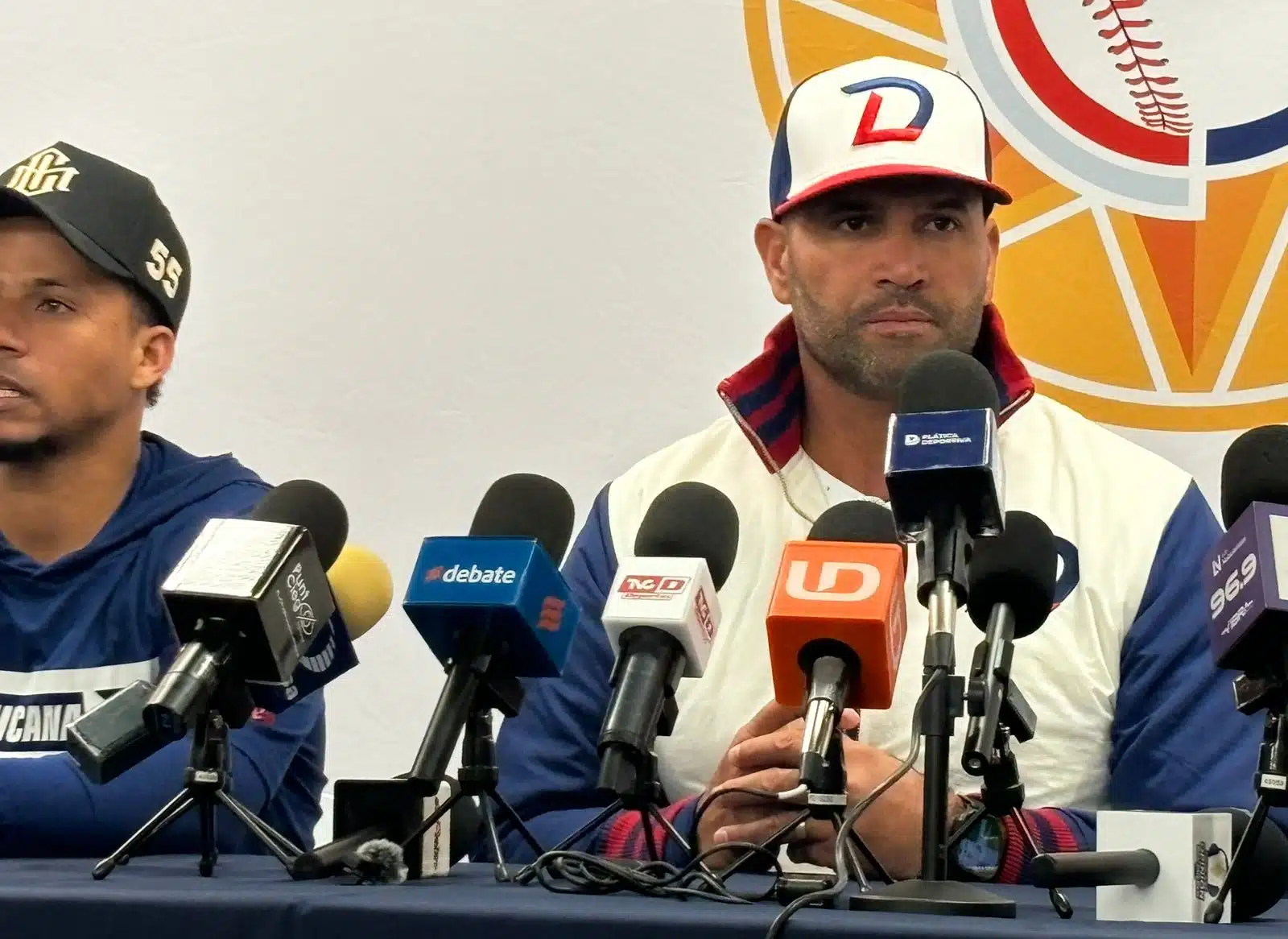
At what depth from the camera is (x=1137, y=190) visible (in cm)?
221

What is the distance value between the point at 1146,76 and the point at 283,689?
1.37 meters

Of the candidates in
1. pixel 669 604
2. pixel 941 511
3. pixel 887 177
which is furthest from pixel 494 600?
pixel 887 177

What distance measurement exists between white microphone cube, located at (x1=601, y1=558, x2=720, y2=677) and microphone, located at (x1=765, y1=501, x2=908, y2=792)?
68 mm

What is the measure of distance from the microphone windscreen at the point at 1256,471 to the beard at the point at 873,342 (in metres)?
0.75

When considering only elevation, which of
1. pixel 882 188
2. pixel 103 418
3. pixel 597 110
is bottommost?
pixel 103 418

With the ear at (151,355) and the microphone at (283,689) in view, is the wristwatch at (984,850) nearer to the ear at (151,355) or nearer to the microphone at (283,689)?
the microphone at (283,689)

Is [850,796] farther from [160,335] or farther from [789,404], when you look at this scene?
[160,335]

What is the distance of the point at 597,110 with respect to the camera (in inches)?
95.7

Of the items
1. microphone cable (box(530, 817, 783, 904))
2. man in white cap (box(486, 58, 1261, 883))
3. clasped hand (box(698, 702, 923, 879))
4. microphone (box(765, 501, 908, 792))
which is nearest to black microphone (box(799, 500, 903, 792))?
microphone (box(765, 501, 908, 792))

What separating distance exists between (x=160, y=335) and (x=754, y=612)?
90cm

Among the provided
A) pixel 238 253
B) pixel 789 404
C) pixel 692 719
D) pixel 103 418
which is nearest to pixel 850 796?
pixel 692 719

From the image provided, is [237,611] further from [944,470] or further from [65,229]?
[65,229]

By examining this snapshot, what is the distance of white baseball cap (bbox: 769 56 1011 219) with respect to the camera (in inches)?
80.1

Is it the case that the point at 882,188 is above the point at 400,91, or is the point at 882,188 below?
below
